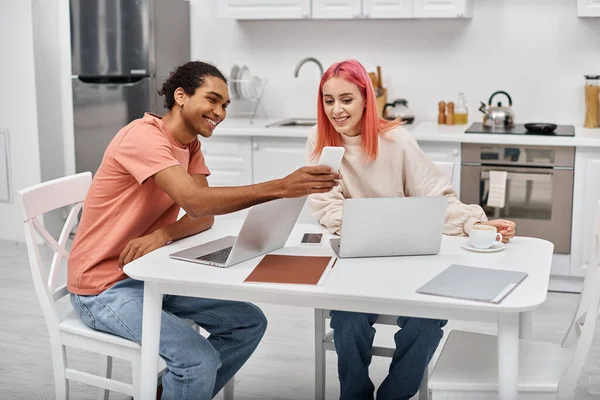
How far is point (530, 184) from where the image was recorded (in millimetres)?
Answer: 4125

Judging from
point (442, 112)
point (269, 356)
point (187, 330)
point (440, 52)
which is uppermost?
point (440, 52)

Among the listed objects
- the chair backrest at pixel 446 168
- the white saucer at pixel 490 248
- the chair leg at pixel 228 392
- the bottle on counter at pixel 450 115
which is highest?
the bottle on counter at pixel 450 115

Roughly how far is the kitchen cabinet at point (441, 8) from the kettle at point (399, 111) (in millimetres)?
553

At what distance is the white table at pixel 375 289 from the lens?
1.87 metres

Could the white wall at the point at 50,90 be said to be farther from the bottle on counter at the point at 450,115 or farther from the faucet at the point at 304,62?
the bottle on counter at the point at 450,115

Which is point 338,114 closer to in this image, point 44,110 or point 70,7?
point 70,7

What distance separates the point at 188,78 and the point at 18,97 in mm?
2994

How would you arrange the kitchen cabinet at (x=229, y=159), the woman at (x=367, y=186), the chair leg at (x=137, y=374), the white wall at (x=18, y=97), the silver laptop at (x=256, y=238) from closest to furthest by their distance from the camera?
the silver laptop at (x=256, y=238) → the chair leg at (x=137, y=374) → the woman at (x=367, y=186) → the kitchen cabinet at (x=229, y=159) → the white wall at (x=18, y=97)

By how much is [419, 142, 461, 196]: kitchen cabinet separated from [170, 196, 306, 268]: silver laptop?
2.03m

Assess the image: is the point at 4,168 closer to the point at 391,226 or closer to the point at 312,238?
the point at 312,238

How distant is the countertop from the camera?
402 cm

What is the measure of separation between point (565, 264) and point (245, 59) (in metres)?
2.27

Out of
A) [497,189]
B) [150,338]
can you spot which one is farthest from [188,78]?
[497,189]

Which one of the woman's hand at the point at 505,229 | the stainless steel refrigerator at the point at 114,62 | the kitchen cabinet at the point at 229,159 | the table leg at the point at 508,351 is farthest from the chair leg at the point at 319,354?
the stainless steel refrigerator at the point at 114,62
